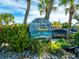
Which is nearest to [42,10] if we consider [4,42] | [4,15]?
[4,15]

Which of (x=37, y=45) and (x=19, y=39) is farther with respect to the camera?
(x=19, y=39)

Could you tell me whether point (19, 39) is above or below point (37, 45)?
above

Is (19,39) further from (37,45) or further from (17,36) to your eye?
(37,45)

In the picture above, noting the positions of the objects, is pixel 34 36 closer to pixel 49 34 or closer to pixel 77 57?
pixel 49 34

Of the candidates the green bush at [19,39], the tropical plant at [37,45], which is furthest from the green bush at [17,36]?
the tropical plant at [37,45]

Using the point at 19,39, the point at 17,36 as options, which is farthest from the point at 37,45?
the point at 17,36

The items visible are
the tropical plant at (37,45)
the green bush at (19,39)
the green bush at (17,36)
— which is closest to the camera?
the tropical plant at (37,45)

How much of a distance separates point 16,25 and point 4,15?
1836 inches

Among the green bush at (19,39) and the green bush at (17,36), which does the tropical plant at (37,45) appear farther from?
the green bush at (17,36)

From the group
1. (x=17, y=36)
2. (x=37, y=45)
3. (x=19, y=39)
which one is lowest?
(x=37, y=45)

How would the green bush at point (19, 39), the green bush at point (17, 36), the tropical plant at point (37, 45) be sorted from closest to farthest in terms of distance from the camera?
the tropical plant at point (37, 45) < the green bush at point (19, 39) < the green bush at point (17, 36)

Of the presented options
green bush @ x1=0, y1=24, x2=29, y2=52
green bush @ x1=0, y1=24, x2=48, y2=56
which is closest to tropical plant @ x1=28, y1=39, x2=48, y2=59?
green bush @ x1=0, y1=24, x2=48, y2=56

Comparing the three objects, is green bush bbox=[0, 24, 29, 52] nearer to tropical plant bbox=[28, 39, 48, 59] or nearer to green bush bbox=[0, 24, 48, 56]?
green bush bbox=[0, 24, 48, 56]

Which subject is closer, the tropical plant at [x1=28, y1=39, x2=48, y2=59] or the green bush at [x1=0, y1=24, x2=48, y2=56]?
the tropical plant at [x1=28, y1=39, x2=48, y2=59]
